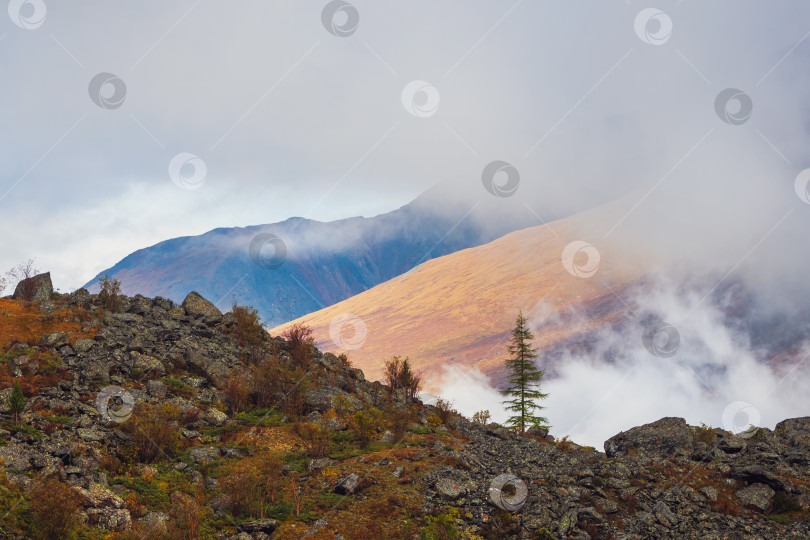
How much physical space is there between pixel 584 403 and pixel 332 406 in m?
95.3

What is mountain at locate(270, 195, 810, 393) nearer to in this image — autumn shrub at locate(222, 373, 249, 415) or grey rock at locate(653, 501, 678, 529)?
autumn shrub at locate(222, 373, 249, 415)

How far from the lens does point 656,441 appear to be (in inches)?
842

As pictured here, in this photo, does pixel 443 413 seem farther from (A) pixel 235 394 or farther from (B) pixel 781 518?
(B) pixel 781 518

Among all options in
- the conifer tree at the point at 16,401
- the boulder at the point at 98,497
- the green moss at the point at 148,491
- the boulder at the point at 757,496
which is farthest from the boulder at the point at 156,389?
the boulder at the point at 757,496

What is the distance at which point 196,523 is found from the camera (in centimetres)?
1134

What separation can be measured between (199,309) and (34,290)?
9729 mm

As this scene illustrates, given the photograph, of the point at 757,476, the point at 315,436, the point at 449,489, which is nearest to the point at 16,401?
the point at 315,436

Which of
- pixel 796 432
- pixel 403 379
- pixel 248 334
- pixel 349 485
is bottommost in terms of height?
pixel 349 485

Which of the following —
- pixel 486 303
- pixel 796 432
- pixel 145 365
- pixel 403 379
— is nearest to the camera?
pixel 796 432

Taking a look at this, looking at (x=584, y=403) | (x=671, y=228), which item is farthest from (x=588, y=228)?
(x=584, y=403)

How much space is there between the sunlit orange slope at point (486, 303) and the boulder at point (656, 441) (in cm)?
8600

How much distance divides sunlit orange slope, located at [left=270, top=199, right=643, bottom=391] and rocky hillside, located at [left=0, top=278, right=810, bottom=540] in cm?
8663

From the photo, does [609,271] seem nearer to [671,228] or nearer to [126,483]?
[671,228]

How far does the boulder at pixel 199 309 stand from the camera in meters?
32.7
